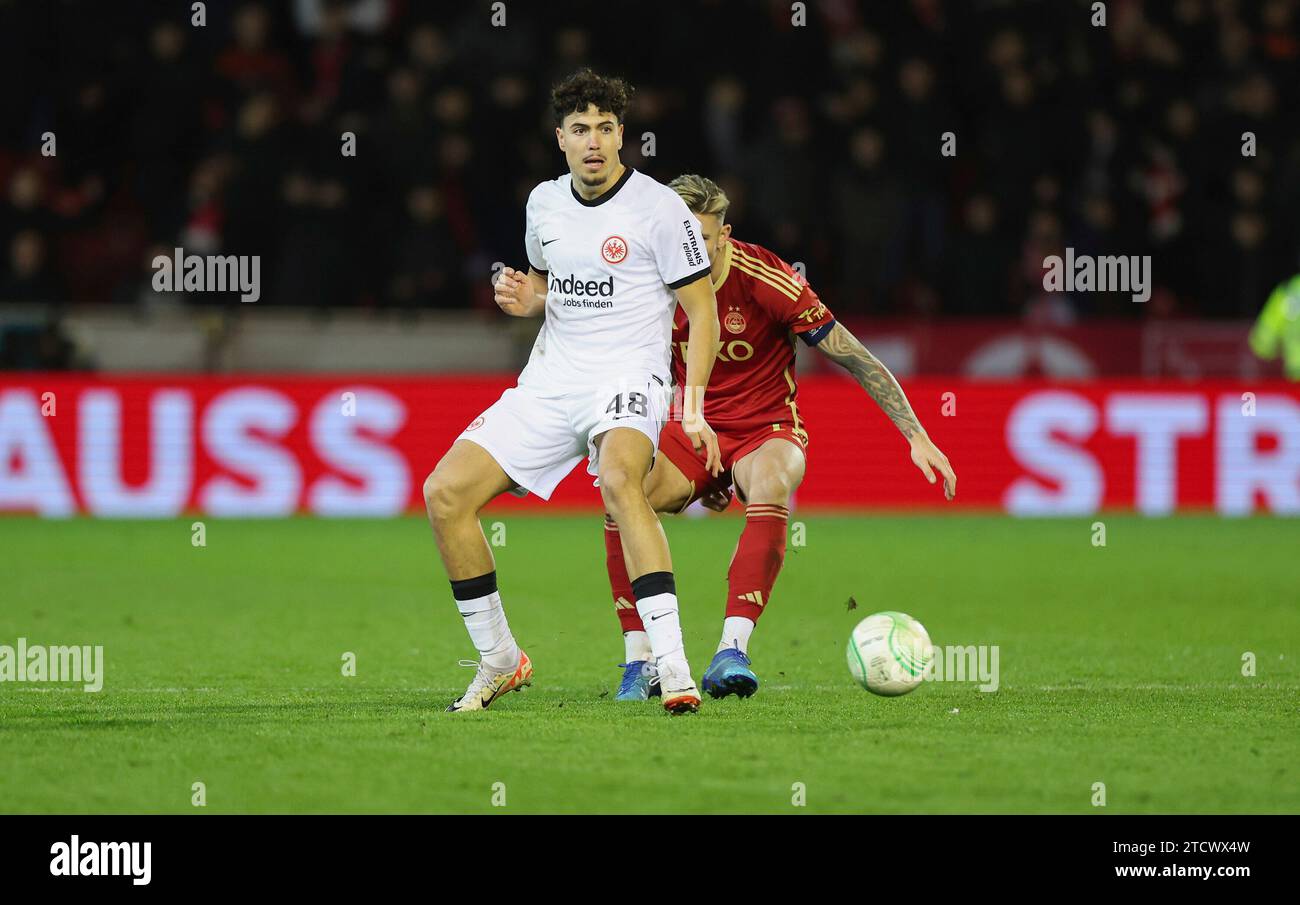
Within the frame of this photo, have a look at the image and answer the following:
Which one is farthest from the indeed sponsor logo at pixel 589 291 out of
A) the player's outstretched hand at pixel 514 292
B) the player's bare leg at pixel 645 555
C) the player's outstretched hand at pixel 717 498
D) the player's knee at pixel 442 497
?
the player's outstretched hand at pixel 717 498

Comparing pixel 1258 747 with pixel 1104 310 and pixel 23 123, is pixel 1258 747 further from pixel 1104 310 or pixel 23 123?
pixel 23 123

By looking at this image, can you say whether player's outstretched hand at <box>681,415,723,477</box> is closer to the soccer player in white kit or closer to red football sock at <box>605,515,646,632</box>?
the soccer player in white kit

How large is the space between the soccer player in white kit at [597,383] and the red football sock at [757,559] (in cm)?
64

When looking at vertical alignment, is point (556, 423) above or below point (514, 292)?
below

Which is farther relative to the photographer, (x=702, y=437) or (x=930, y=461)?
(x=930, y=461)

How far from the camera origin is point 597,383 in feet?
21.8

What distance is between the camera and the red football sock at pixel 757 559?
7141 millimetres

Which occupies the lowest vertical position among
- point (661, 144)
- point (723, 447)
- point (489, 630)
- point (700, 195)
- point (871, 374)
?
point (489, 630)

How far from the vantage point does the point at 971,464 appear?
1565 centimetres

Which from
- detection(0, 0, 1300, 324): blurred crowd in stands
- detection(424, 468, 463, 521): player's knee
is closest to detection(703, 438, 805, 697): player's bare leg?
detection(424, 468, 463, 521): player's knee

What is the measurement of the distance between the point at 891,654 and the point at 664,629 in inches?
34.3

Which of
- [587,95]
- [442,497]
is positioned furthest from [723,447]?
[587,95]

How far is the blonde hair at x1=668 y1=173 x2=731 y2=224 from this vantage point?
7188 mm

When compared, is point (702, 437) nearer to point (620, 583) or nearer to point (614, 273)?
point (614, 273)
